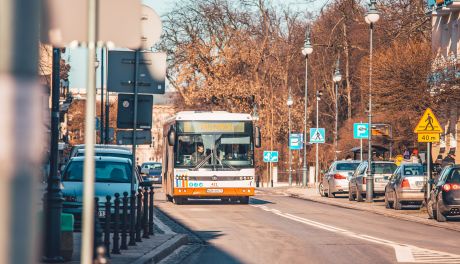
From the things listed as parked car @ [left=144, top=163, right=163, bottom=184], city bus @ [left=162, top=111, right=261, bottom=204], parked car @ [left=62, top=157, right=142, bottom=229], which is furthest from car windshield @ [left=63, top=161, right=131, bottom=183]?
parked car @ [left=144, top=163, right=163, bottom=184]

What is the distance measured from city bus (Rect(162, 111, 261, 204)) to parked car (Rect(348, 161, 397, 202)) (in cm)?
689

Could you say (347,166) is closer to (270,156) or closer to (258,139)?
(258,139)

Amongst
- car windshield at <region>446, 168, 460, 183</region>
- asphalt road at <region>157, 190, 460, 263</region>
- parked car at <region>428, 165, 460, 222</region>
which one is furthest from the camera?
car windshield at <region>446, 168, 460, 183</region>

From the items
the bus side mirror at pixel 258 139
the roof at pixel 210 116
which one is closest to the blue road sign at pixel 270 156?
the roof at pixel 210 116

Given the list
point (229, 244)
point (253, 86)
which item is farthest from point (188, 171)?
point (253, 86)

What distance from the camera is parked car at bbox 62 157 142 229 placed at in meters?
23.1

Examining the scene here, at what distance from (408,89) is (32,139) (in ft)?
139

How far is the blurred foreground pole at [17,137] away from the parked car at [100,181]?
66.6 ft

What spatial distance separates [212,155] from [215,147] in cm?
29

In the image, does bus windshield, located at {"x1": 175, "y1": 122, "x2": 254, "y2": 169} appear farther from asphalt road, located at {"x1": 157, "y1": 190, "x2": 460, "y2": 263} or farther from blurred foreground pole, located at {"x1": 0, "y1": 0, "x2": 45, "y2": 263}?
blurred foreground pole, located at {"x1": 0, "y1": 0, "x2": 45, "y2": 263}

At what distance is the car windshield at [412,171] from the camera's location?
113ft

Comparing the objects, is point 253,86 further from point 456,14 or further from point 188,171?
point 188,171

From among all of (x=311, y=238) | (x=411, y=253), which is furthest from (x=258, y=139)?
(x=411, y=253)

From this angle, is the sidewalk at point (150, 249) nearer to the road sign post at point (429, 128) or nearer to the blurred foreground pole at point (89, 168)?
the blurred foreground pole at point (89, 168)
